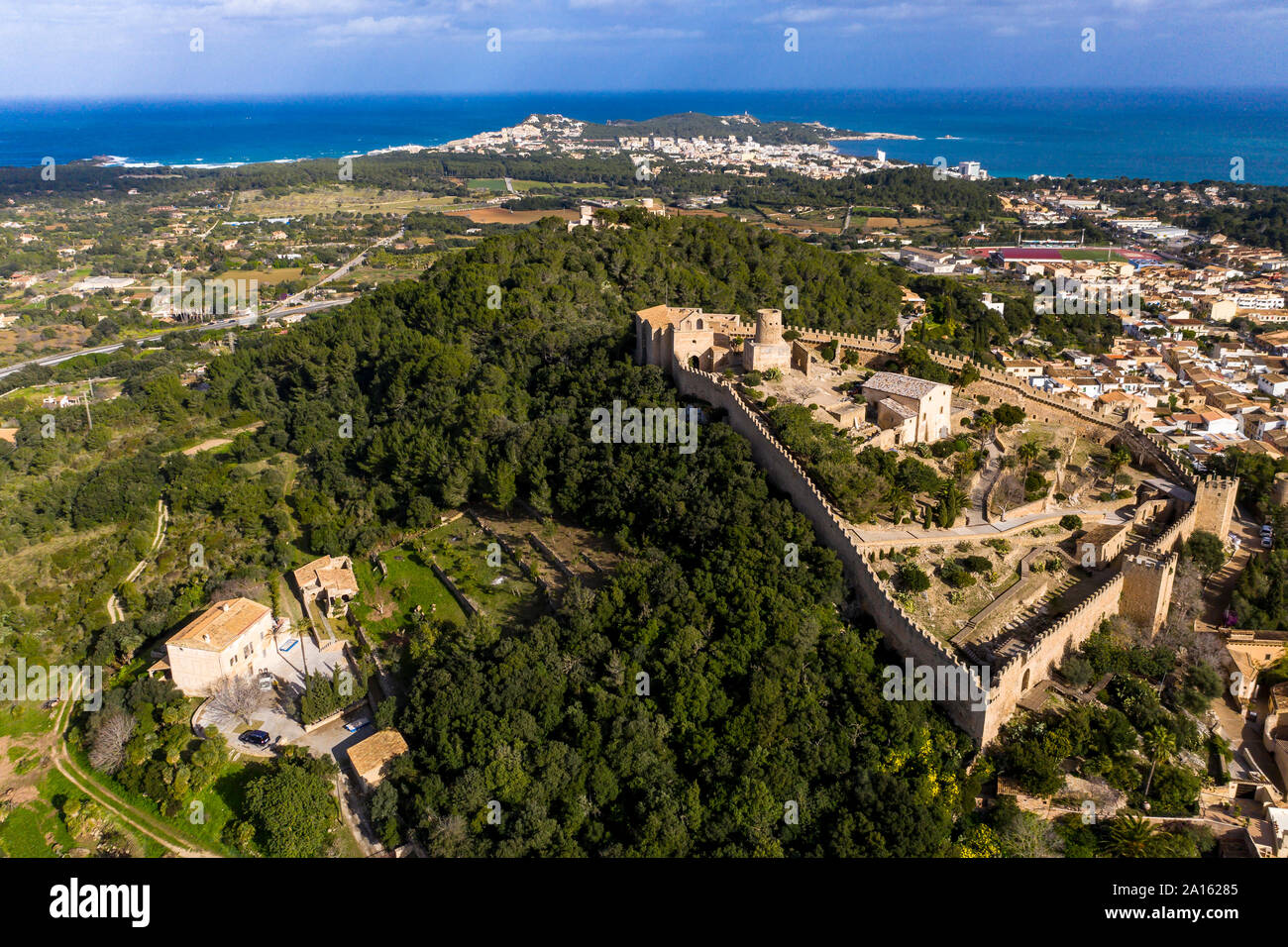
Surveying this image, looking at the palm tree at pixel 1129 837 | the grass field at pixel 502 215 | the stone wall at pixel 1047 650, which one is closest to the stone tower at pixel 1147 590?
the stone wall at pixel 1047 650

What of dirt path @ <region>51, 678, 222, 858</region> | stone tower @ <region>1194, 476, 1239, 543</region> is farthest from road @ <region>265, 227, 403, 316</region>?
stone tower @ <region>1194, 476, 1239, 543</region>

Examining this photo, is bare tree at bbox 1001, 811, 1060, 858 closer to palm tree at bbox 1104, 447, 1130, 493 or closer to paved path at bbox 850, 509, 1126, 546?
paved path at bbox 850, 509, 1126, 546

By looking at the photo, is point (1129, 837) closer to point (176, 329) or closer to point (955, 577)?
point (955, 577)

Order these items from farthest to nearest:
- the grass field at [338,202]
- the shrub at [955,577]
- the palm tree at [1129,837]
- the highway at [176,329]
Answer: the grass field at [338,202] < the highway at [176,329] < the shrub at [955,577] < the palm tree at [1129,837]

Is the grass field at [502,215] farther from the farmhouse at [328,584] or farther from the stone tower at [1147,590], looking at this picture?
the stone tower at [1147,590]

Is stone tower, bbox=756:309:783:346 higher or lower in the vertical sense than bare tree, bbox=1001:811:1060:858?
higher

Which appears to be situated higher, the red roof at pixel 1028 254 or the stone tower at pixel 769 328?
the red roof at pixel 1028 254
